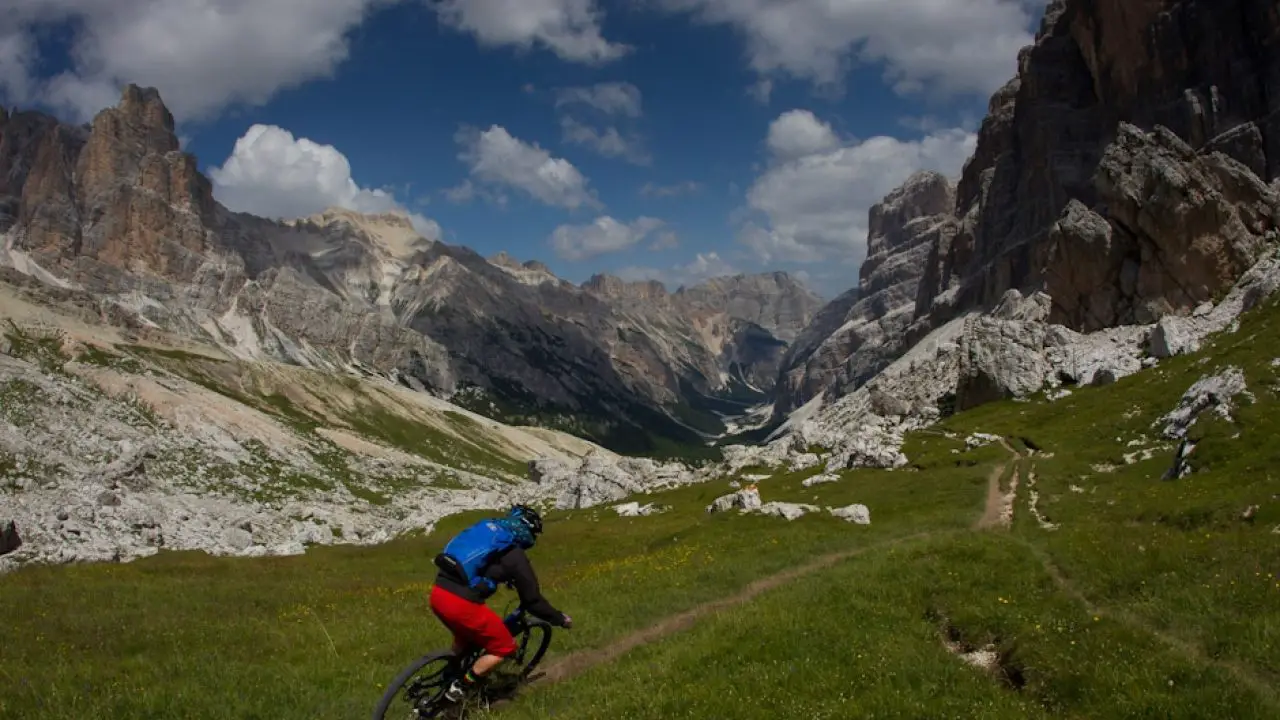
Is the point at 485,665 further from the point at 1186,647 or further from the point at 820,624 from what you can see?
the point at 1186,647

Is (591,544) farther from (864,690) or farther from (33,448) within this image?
(33,448)

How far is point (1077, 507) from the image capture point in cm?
3719

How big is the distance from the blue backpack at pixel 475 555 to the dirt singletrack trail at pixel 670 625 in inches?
128

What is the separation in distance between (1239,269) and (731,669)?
106631 millimetres

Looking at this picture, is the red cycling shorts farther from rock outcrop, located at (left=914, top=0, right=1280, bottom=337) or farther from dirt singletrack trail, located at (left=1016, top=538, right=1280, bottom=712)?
rock outcrop, located at (left=914, top=0, right=1280, bottom=337)

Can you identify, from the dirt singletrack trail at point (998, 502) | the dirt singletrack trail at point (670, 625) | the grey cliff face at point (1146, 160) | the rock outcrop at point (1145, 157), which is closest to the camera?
the dirt singletrack trail at point (670, 625)

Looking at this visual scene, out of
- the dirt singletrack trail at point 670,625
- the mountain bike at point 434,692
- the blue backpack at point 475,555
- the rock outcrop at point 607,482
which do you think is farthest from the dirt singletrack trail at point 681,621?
the rock outcrop at point 607,482

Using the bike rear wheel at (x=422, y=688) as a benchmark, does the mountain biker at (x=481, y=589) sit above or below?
above

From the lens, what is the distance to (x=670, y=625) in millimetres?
20203

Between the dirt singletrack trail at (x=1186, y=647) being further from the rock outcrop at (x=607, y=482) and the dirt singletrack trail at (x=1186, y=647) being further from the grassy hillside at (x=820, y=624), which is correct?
the rock outcrop at (x=607, y=482)

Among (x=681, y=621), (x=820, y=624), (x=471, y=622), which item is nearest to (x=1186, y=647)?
(x=820, y=624)

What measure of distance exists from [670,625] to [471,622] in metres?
7.64

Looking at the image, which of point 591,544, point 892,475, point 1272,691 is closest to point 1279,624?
point 1272,691

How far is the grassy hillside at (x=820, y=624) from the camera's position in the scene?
12.7 m
